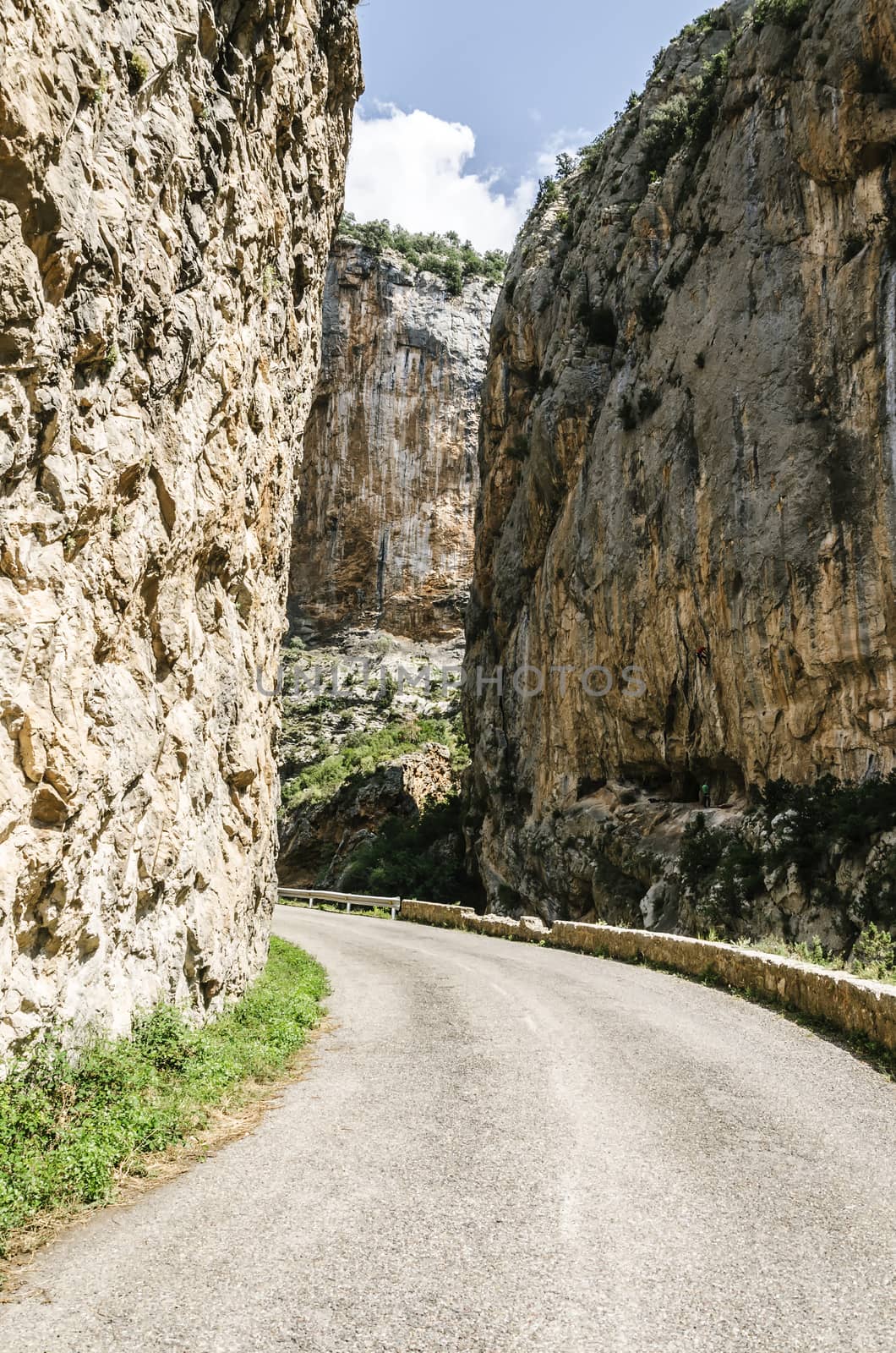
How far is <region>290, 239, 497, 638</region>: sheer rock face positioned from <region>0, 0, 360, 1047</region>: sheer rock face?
51.6 metres

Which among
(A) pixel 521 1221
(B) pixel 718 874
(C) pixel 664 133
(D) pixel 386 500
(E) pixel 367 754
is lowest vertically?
(A) pixel 521 1221

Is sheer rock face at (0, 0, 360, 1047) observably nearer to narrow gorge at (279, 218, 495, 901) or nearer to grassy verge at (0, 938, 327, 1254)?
grassy verge at (0, 938, 327, 1254)

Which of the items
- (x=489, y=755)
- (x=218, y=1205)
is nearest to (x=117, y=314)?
(x=218, y=1205)

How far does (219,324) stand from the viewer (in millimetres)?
10359

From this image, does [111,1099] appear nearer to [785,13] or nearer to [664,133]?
[785,13]

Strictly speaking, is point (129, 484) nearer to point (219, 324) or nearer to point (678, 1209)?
point (219, 324)

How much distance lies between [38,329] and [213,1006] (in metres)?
7.33

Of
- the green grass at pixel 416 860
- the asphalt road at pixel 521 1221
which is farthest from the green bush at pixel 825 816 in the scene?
the green grass at pixel 416 860

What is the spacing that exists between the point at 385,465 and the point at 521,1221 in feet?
213

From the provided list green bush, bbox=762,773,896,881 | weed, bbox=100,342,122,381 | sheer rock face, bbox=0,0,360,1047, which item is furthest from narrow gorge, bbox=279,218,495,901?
weed, bbox=100,342,122,381

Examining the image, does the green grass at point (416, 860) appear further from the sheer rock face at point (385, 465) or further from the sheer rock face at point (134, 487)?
the sheer rock face at point (134, 487)

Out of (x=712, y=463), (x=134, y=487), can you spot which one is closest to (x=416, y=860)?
(x=712, y=463)

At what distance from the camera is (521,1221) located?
4605mm

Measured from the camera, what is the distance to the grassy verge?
4848 millimetres
